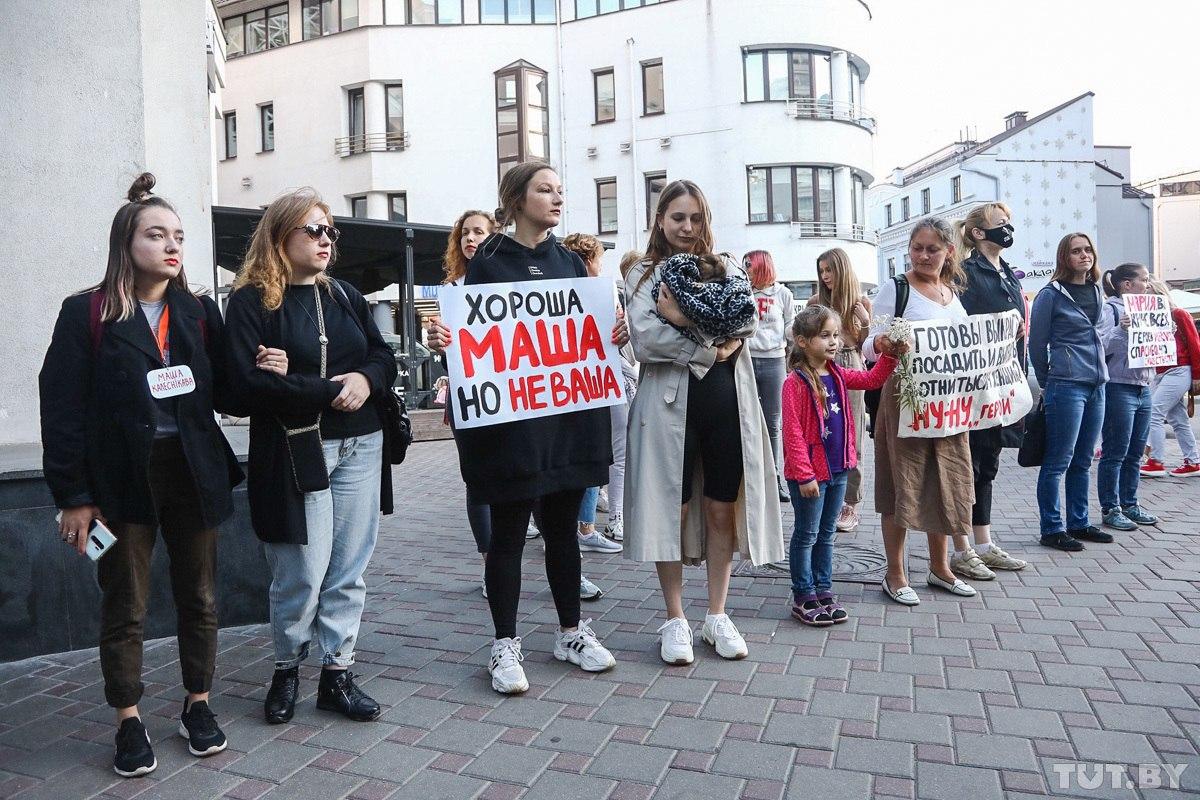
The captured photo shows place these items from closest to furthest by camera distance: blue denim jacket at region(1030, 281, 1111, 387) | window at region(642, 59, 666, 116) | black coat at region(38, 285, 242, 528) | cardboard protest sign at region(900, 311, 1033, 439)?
black coat at region(38, 285, 242, 528)
cardboard protest sign at region(900, 311, 1033, 439)
blue denim jacket at region(1030, 281, 1111, 387)
window at region(642, 59, 666, 116)

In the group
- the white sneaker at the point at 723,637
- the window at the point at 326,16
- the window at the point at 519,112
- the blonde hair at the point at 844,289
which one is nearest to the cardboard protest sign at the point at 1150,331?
the blonde hair at the point at 844,289

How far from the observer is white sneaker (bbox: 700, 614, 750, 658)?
4141 mm

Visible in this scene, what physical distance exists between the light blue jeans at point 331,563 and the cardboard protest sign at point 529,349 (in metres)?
0.47

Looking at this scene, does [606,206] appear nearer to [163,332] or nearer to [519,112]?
[519,112]

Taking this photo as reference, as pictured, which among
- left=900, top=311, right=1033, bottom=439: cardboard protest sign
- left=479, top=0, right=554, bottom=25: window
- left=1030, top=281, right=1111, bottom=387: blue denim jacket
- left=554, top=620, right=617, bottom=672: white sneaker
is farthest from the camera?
left=479, top=0, right=554, bottom=25: window

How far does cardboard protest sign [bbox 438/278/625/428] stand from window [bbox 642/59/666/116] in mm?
25853

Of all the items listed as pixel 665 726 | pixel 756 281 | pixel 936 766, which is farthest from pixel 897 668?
pixel 756 281

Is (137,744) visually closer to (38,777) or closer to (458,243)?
(38,777)

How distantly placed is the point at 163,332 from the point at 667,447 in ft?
6.99

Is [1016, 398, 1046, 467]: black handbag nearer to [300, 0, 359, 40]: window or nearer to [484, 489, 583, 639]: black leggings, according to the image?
[484, 489, 583, 639]: black leggings

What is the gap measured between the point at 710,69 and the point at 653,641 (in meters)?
26.1

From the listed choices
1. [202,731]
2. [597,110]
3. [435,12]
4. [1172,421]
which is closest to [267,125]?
[435,12]

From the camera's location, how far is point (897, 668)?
3.96 m

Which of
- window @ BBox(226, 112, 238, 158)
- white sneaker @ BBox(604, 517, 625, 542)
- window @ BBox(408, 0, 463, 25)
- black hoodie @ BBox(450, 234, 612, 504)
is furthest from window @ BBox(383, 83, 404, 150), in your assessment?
black hoodie @ BBox(450, 234, 612, 504)
